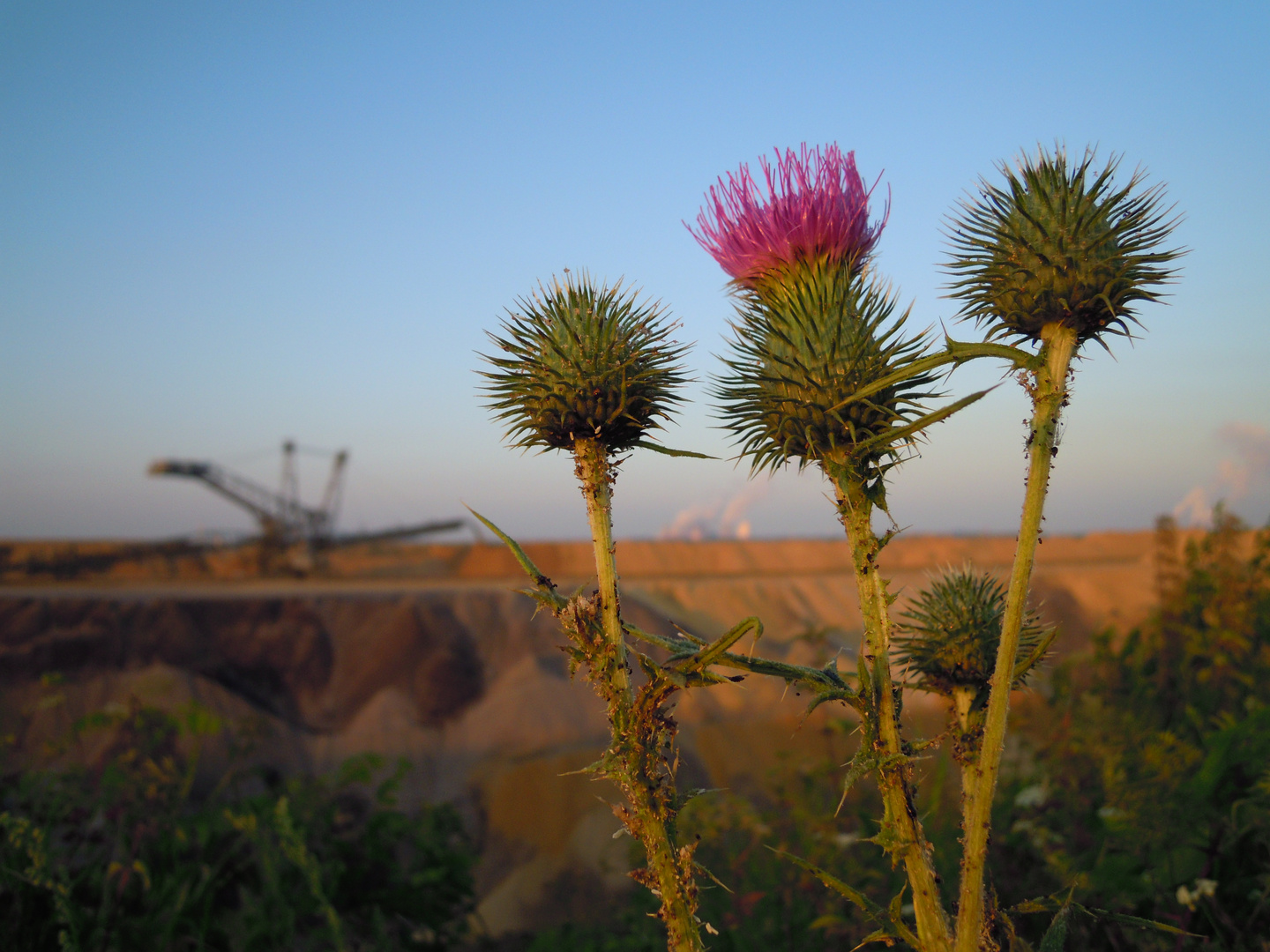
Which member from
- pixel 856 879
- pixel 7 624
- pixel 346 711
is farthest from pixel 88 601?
pixel 856 879

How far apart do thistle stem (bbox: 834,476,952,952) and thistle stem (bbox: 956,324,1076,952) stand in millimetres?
74

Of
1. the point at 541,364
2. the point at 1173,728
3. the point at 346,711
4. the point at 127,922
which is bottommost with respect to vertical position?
the point at 346,711

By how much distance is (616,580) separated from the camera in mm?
2242

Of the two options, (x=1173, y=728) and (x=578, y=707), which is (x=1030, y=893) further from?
(x=578, y=707)

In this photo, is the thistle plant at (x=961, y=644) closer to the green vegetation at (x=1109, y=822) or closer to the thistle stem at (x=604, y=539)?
the green vegetation at (x=1109, y=822)

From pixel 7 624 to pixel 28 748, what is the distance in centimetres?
759

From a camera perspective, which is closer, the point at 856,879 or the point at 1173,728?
the point at 856,879

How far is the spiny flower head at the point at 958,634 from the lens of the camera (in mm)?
2623

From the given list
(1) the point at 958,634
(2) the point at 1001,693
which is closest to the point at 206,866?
(1) the point at 958,634

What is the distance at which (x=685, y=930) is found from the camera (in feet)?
6.88

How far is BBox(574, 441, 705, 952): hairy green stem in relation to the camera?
2.12m

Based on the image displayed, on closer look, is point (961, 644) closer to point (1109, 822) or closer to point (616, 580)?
point (616, 580)

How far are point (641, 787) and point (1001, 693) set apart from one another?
3.08 feet

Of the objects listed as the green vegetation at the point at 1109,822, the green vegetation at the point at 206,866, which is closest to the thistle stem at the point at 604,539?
the green vegetation at the point at 1109,822
